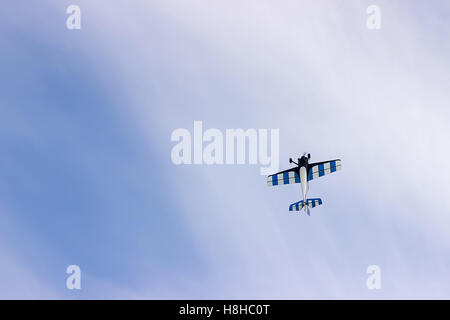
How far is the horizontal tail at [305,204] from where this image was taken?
7381 centimetres

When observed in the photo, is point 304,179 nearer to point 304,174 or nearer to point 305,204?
point 304,174

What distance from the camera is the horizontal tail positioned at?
73.8 metres

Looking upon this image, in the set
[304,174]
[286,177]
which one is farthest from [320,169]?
[286,177]

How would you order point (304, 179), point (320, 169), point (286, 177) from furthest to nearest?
point (304, 179) < point (286, 177) < point (320, 169)

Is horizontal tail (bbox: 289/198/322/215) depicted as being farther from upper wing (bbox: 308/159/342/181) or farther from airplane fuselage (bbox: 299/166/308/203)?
upper wing (bbox: 308/159/342/181)

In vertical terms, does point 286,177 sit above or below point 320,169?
below

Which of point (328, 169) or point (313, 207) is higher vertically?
point (328, 169)

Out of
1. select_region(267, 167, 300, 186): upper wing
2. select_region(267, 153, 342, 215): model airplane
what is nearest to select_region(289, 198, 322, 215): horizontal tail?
select_region(267, 153, 342, 215): model airplane

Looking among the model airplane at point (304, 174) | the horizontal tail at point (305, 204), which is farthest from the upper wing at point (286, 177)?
the horizontal tail at point (305, 204)

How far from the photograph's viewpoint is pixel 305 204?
73875mm
